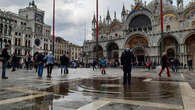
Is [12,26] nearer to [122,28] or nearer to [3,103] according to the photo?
[122,28]

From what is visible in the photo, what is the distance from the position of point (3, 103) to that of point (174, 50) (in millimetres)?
35633

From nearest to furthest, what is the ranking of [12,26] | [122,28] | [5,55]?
[5,55], [122,28], [12,26]

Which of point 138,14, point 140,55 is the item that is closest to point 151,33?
point 140,55

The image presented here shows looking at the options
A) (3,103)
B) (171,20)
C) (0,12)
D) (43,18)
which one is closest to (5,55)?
(3,103)

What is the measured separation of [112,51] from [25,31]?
3407 cm

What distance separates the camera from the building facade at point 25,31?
48.5 metres

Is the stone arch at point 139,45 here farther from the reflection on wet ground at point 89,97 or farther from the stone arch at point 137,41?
the reflection on wet ground at point 89,97

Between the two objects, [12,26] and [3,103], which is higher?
[12,26]

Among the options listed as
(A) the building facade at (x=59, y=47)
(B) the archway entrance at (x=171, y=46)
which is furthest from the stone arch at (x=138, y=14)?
(A) the building facade at (x=59, y=47)

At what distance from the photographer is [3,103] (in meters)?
3.25

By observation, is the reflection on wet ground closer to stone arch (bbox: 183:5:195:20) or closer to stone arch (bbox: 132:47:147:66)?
stone arch (bbox: 132:47:147:66)

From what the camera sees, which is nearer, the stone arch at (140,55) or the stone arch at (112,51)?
the stone arch at (140,55)

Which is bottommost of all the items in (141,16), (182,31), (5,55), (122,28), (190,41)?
(5,55)

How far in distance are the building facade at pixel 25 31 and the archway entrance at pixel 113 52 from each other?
1233 inches
